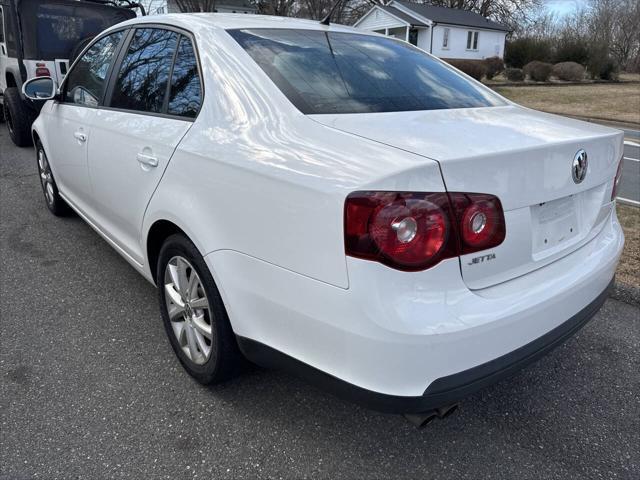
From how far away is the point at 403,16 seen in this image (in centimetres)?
A: 3788

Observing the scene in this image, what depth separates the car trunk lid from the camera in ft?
5.72

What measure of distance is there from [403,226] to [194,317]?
124 centimetres

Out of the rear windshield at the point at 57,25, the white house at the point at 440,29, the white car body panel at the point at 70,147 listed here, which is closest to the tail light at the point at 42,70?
the rear windshield at the point at 57,25

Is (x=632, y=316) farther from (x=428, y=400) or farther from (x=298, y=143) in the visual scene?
(x=298, y=143)

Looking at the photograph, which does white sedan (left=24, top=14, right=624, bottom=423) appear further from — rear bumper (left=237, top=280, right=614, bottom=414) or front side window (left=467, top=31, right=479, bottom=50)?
front side window (left=467, top=31, right=479, bottom=50)

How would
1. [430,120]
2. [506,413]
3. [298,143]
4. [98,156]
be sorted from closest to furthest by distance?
[298,143] < [430,120] < [506,413] < [98,156]

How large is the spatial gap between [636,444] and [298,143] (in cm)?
190

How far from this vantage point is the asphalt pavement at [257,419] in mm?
2117

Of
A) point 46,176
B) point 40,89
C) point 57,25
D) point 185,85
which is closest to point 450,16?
point 57,25

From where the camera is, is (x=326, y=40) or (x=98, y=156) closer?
(x=326, y=40)

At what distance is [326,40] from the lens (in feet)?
8.98

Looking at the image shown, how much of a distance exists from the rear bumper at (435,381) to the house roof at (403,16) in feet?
127

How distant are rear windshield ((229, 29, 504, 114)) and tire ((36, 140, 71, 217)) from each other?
2.98 m

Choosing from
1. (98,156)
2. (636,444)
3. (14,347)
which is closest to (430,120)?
(636,444)
